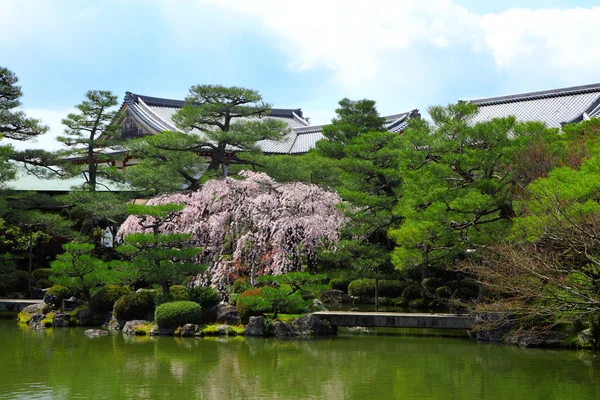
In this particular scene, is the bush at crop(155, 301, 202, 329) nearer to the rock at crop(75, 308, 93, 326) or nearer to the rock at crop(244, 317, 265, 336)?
the rock at crop(244, 317, 265, 336)

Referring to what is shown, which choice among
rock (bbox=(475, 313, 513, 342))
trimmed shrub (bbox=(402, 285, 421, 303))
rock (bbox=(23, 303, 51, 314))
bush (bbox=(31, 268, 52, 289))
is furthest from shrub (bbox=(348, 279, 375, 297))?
bush (bbox=(31, 268, 52, 289))

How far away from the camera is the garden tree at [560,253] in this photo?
12.5 m

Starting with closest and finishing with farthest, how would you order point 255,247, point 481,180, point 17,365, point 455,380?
point 455,380
point 17,365
point 481,180
point 255,247

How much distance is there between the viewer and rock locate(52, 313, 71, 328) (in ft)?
64.5

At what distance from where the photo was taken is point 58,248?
29.4m

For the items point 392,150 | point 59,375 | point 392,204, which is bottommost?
point 59,375

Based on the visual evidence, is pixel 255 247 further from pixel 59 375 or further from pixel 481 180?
pixel 59 375

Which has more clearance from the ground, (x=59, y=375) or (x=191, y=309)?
(x=191, y=309)

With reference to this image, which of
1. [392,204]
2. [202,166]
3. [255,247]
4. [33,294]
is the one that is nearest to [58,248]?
[33,294]

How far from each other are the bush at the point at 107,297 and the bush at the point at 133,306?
22.0 inches

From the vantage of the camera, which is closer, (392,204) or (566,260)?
(566,260)

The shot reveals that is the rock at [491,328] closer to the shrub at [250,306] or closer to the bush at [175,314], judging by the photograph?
the shrub at [250,306]

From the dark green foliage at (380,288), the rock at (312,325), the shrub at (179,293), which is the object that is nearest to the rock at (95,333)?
the shrub at (179,293)

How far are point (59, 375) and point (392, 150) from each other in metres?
11.4
